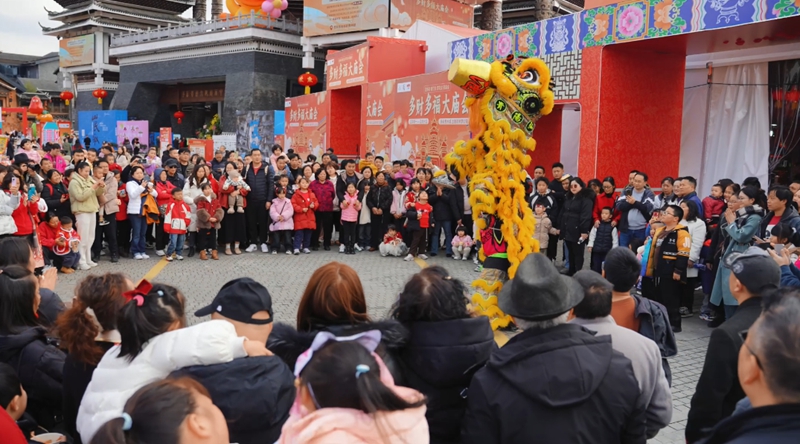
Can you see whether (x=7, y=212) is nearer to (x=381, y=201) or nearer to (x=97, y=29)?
(x=381, y=201)

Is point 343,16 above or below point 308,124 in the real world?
above

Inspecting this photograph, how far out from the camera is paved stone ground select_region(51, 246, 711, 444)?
605cm

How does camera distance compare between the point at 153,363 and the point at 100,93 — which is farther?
Result: the point at 100,93

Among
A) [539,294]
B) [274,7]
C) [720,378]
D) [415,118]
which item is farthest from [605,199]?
[274,7]

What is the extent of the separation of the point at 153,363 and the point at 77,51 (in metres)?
41.6

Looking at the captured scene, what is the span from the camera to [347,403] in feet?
Answer: 6.15

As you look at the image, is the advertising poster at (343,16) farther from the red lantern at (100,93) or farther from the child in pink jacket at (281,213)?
the child in pink jacket at (281,213)

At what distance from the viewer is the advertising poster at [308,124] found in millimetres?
18672

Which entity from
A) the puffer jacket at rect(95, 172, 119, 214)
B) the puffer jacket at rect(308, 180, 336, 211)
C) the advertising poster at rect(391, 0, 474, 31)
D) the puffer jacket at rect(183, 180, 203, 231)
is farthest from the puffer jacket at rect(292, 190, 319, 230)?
the advertising poster at rect(391, 0, 474, 31)

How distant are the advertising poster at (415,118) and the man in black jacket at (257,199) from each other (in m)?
3.85

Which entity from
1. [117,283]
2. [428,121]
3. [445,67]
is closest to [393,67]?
[445,67]

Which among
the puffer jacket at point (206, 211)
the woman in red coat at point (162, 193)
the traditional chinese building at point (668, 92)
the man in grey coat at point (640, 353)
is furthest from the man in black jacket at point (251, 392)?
the traditional chinese building at point (668, 92)

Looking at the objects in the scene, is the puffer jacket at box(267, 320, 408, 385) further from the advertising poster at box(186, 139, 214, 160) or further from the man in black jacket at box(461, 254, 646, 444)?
the advertising poster at box(186, 139, 214, 160)

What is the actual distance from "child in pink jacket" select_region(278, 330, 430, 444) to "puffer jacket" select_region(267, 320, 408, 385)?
504 millimetres
